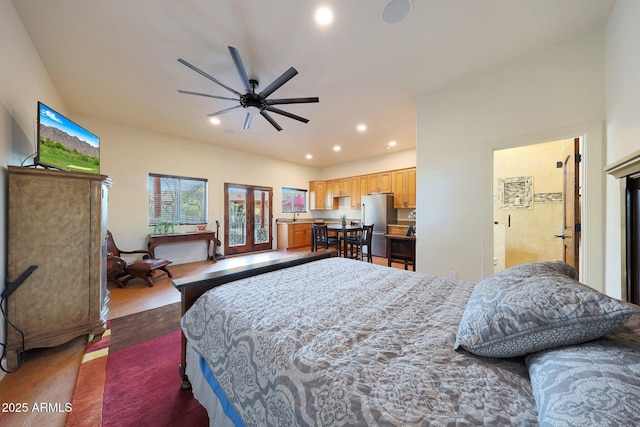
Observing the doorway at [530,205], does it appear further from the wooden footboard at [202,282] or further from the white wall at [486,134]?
the wooden footboard at [202,282]

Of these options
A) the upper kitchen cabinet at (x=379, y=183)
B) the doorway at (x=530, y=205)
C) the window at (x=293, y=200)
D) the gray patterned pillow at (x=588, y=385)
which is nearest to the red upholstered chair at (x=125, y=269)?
the window at (x=293, y=200)

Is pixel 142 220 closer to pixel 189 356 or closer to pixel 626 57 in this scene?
pixel 189 356

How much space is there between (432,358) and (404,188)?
528cm

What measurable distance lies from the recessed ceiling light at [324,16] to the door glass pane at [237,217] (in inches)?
182

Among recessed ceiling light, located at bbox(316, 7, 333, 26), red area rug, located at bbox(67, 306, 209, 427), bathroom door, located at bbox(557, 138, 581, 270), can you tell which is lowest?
red area rug, located at bbox(67, 306, 209, 427)

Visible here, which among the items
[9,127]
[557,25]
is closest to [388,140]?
[557,25]

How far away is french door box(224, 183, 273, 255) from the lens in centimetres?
574

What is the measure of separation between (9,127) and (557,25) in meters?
4.73

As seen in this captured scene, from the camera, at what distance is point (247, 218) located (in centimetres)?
612

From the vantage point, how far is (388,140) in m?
5.04

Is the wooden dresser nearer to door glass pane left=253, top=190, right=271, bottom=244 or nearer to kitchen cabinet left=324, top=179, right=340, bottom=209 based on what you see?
door glass pane left=253, top=190, right=271, bottom=244

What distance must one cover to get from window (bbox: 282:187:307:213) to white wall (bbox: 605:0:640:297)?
6.22 m

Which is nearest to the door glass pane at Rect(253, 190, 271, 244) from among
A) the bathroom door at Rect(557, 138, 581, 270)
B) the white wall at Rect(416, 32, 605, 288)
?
the white wall at Rect(416, 32, 605, 288)

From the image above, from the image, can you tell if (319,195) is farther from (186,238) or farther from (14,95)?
(14,95)
